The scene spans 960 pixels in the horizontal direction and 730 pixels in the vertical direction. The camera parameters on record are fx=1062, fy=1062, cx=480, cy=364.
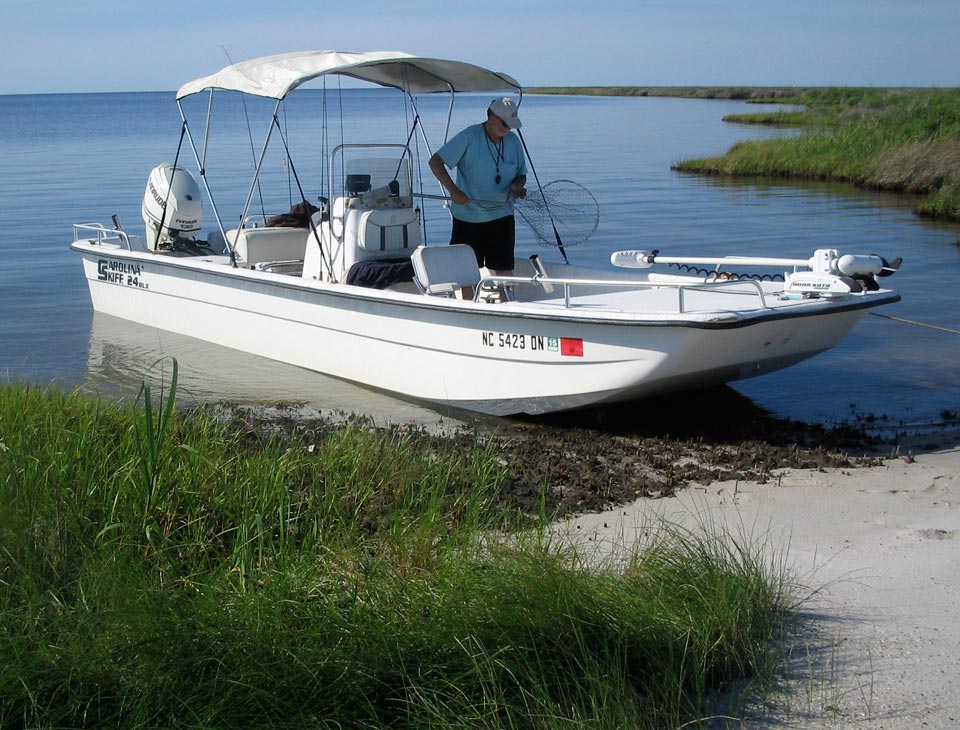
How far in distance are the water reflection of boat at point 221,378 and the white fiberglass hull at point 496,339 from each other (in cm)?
15

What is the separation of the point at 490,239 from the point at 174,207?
14.0 ft

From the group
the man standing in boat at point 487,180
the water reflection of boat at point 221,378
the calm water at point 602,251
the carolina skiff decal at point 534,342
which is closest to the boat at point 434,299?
the carolina skiff decal at point 534,342

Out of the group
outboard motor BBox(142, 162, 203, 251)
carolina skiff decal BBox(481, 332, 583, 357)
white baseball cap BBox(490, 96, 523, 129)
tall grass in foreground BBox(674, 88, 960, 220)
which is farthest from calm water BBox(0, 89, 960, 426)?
white baseball cap BBox(490, 96, 523, 129)

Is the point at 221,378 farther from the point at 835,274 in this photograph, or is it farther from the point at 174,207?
the point at 835,274

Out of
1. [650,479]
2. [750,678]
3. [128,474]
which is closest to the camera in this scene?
[750,678]

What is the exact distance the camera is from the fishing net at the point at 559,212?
9422 mm

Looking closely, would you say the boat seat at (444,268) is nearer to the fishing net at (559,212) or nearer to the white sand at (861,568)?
the fishing net at (559,212)

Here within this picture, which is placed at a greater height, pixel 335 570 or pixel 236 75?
pixel 236 75

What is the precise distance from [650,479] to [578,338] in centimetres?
125

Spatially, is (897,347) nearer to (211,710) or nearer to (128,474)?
(128,474)

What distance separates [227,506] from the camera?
4949 mm

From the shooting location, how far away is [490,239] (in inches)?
365

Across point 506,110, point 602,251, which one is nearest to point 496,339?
point 506,110

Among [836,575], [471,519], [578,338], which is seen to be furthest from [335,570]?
[578,338]
